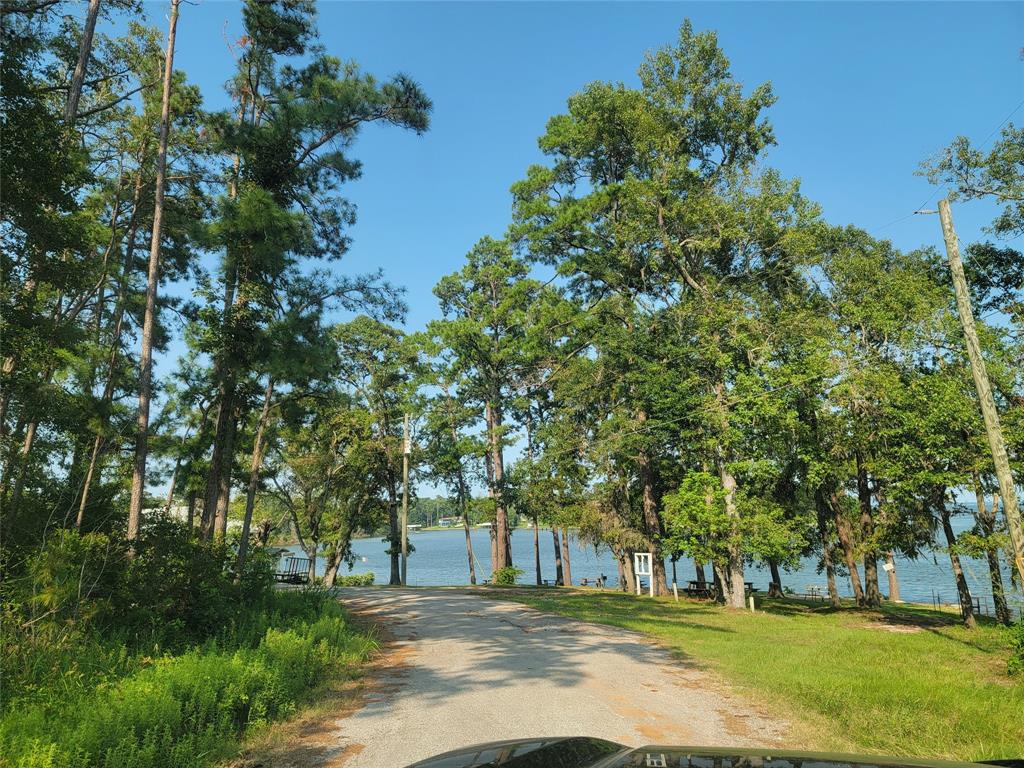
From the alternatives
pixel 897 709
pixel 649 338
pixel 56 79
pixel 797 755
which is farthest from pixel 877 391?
pixel 56 79

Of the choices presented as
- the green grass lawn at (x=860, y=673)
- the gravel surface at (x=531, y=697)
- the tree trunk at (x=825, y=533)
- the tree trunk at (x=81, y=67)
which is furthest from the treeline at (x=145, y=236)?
the tree trunk at (x=825, y=533)

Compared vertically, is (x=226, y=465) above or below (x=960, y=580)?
above

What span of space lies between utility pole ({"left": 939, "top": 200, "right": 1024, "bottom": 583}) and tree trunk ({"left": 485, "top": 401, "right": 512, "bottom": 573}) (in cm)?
2386

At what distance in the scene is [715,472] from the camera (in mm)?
24422

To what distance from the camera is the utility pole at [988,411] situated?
11.1 meters

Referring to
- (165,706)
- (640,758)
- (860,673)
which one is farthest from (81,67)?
(860,673)

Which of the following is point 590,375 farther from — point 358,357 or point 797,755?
point 797,755

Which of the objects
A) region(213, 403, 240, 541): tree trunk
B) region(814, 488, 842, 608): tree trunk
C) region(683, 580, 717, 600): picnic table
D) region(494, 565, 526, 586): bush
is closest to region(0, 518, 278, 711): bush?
region(213, 403, 240, 541): tree trunk

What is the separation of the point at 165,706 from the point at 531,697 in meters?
4.12

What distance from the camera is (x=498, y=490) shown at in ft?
109

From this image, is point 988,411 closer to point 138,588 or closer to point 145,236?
point 138,588

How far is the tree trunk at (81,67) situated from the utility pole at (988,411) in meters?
17.2

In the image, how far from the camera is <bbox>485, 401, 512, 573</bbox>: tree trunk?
107 ft

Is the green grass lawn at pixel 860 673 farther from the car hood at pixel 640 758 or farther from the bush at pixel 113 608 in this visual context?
the bush at pixel 113 608
